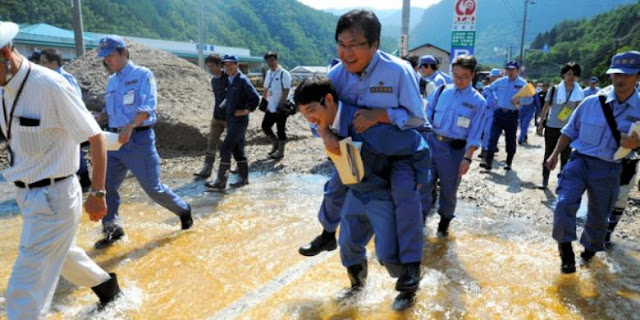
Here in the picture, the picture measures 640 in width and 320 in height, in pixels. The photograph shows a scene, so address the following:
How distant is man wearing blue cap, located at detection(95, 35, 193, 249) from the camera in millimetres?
4141

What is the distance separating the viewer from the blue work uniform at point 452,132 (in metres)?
4.29

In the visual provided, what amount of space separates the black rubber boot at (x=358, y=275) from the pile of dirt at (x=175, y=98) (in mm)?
6485

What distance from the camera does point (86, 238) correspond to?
4.52 metres

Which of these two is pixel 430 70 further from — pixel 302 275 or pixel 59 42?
pixel 59 42

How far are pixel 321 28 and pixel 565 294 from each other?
133754 mm

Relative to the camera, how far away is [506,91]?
26.2 feet

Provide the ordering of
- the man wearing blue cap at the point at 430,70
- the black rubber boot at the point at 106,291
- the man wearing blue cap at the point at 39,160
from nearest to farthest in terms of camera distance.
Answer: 1. the man wearing blue cap at the point at 39,160
2. the black rubber boot at the point at 106,291
3. the man wearing blue cap at the point at 430,70

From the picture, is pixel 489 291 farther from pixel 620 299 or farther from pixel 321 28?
pixel 321 28

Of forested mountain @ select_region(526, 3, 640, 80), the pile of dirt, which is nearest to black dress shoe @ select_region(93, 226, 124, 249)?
the pile of dirt

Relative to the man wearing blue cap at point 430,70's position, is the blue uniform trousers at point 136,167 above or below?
below

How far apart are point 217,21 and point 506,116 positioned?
9623 centimetres

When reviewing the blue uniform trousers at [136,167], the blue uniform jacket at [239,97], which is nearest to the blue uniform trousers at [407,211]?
the blue uniform trousers at [136,167]

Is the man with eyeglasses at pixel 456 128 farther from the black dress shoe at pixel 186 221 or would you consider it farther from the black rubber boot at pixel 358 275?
the black dress shoe at pixel 186 221

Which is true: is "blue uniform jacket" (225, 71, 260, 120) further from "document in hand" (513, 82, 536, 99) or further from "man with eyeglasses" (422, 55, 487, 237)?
"document in hand" (513, 82, 536, 99)
